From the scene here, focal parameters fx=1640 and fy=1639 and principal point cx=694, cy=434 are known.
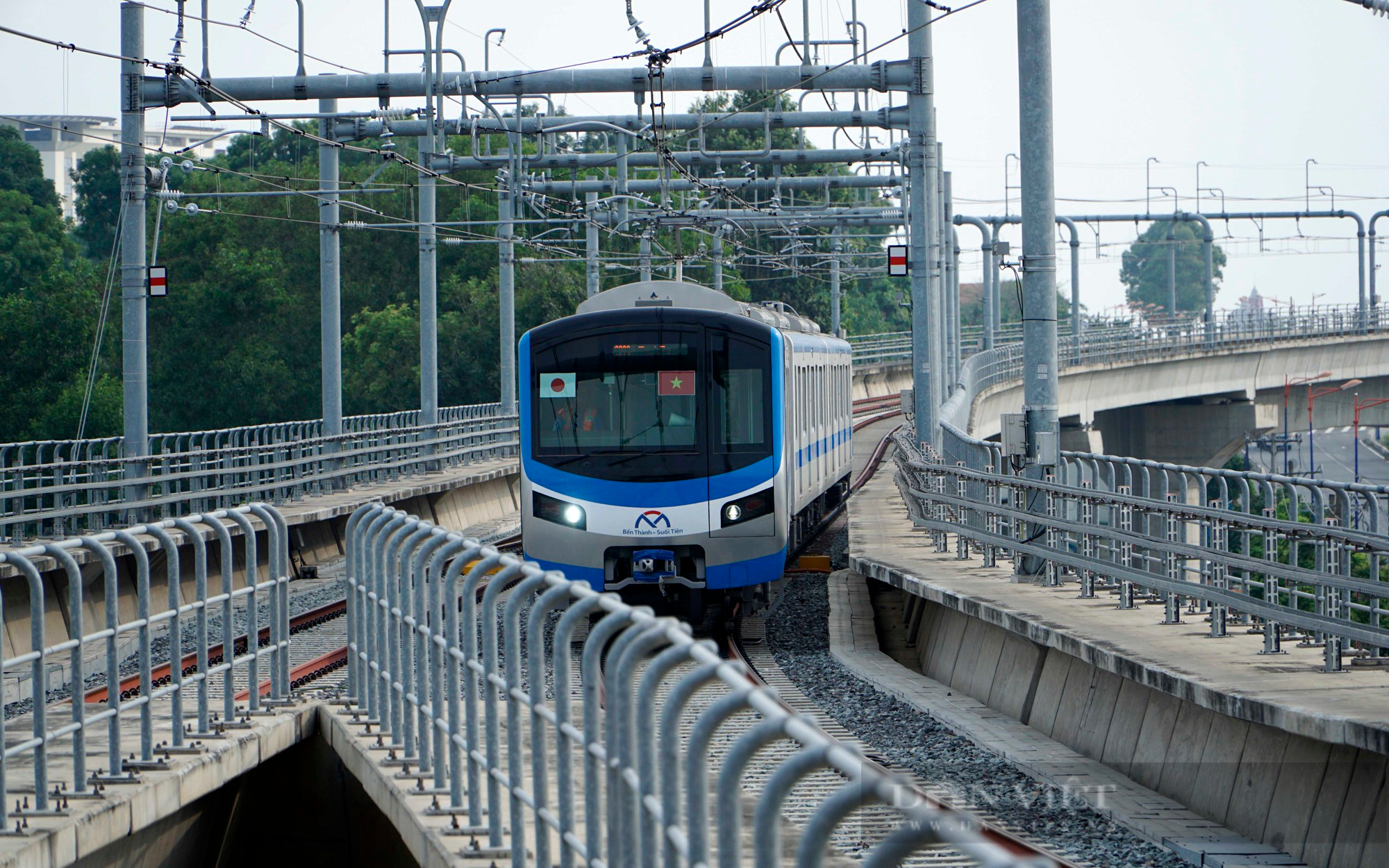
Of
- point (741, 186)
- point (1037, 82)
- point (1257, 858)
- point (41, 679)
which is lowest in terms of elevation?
point (1257, 858)

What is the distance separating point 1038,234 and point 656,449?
4.05m

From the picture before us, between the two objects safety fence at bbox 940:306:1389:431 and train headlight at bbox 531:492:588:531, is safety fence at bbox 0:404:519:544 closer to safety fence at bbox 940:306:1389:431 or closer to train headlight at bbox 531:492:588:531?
train headlight at bbox 531:492:588:531

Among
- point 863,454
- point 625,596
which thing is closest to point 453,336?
point 863,454

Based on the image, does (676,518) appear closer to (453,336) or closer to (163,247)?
(453,336)

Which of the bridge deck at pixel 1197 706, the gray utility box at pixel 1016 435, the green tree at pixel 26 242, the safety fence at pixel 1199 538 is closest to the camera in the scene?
the bridge deck at pixel 1197 706

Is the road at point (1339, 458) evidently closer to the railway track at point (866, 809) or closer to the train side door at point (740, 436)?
the railway track at point (866, 809)

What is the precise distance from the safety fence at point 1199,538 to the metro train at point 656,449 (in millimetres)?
2393

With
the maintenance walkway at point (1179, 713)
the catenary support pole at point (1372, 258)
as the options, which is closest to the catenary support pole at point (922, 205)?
the maintenance walkway at point (1179, 713)

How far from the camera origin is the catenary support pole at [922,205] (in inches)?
884

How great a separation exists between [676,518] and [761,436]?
112cm

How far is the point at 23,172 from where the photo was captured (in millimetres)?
84875

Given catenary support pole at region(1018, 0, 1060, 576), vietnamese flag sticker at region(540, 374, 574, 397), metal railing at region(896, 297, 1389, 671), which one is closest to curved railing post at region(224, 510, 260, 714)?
metal railing at region(896, 297, 1389, 671)

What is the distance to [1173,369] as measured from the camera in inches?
2239

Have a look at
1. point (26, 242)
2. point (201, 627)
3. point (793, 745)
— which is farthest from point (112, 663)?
point (26, 242)
